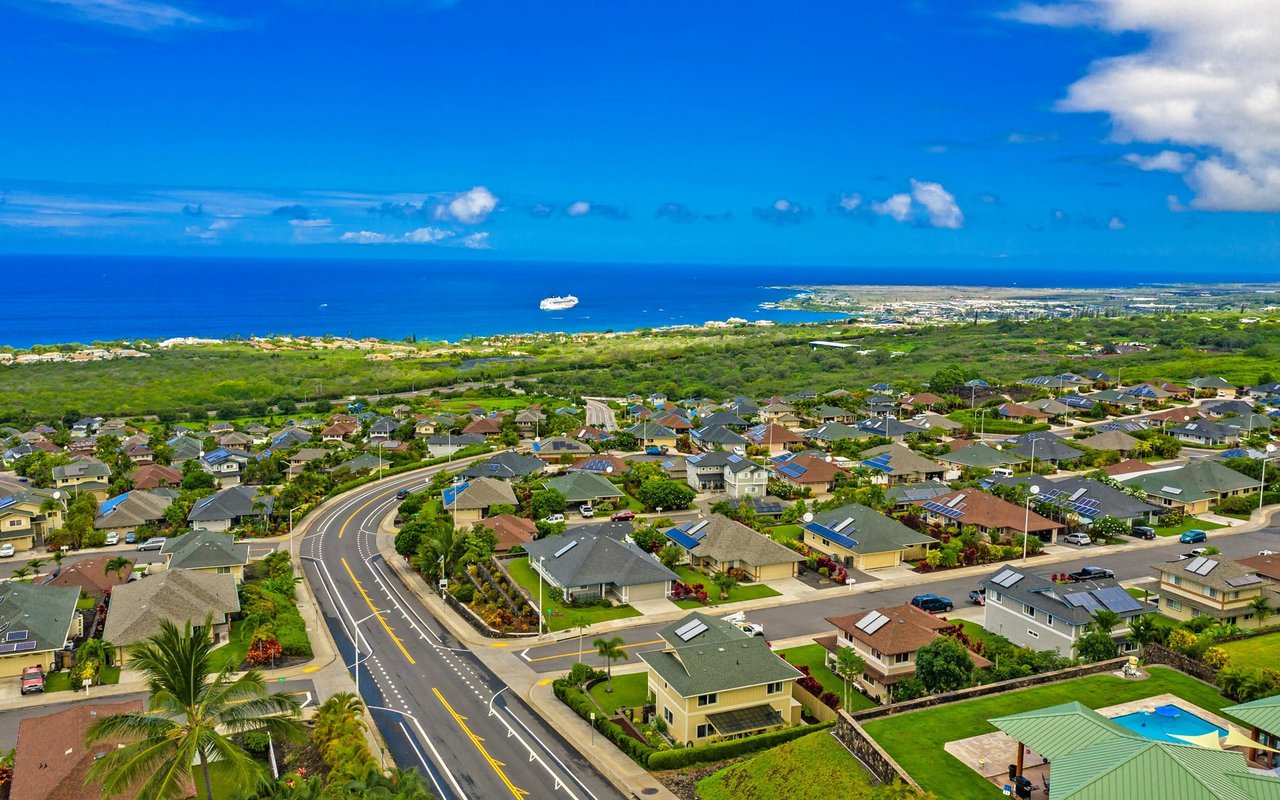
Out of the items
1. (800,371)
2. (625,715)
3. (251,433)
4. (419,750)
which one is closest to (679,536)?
(625,715)

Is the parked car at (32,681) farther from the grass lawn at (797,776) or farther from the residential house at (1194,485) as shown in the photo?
the residential house at (1194,485)

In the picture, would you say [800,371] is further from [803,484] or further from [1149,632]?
[1149,632]

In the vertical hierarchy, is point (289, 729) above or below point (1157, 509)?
above

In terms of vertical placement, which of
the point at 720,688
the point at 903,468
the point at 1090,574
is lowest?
the point at 1090,574

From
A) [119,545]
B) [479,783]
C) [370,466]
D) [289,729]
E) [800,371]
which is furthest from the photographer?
[800,371]

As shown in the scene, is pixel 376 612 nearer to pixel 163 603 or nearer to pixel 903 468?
pixel 163 603

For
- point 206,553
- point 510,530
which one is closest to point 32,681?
point 206,553

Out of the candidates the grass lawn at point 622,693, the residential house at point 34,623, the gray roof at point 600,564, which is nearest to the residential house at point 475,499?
the gray roof at point 600,564
